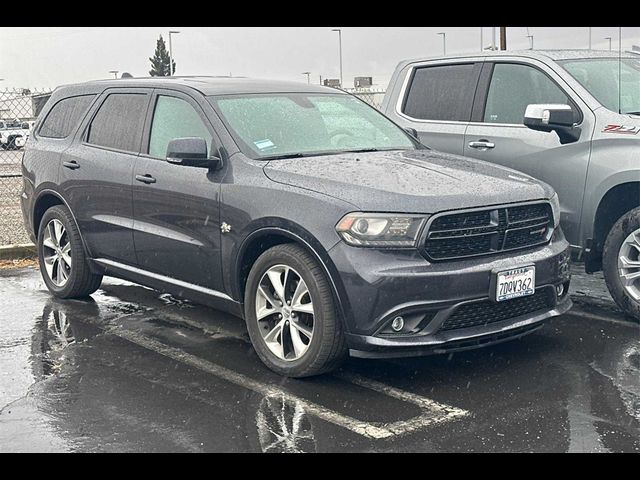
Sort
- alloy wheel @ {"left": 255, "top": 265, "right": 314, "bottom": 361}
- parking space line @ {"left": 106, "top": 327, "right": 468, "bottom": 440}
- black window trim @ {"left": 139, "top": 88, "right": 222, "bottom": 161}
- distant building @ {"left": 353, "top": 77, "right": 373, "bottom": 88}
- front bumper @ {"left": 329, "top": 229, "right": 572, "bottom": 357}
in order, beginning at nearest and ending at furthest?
parking space line @ {"left": 106, "top": 327, "right": 468, "bottom": 440}, front bumper @ {"left": 329, "top": 229, "right": 572, "bottom": 357}, alloy wheel @ {"left": 255, "top": 265, "right": 314, "bottom": 361}, black window trim @ {"left": 139, "top": 88, "right": 222, "bottom": 161}, distant building @ {"left": 353, "top": 77, "right": 373, "bottom": 88}

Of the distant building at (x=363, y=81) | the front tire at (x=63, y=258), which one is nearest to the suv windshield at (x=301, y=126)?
the front tire at (x=63, y=258)

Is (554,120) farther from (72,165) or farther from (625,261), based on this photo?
(72,165)

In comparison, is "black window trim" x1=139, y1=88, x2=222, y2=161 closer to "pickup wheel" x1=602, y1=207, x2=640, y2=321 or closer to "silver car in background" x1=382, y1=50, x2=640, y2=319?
"silver car in background" x1=382, y1=50, x2=640, y2=319

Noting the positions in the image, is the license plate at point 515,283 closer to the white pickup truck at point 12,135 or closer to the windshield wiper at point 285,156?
the windshield wiper at point 285,156

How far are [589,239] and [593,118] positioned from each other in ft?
2.88

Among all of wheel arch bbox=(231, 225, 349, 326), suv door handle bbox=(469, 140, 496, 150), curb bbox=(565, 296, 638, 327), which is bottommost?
curb bbox=(565, 296, 638, 327)

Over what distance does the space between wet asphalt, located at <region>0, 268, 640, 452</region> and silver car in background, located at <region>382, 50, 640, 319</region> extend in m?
0.63

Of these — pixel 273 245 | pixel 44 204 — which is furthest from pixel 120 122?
pixel 273 245

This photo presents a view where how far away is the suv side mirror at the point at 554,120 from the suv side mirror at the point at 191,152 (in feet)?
7.75

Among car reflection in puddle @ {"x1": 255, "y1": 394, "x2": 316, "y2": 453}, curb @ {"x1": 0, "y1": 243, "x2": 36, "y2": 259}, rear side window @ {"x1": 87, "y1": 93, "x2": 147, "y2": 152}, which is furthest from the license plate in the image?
curb @ {"x1": 0, "y1": 243, "x2": 36, "y2": 259}

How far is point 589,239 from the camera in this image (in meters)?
6.24

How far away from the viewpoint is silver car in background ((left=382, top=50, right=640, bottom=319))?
6031mm
